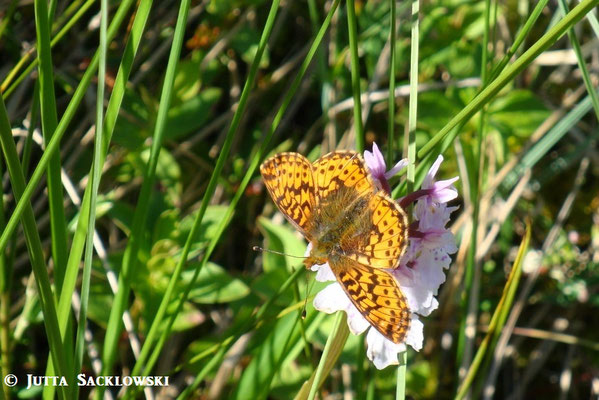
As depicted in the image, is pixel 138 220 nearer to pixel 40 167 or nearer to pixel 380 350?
pixel 40 167

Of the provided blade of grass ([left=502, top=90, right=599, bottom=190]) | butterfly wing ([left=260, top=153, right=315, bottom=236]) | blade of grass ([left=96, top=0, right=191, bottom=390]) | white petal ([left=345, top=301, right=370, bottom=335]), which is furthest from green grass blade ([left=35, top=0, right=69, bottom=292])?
blade of grass ([left=502, top=90, right=599, bottom=190])

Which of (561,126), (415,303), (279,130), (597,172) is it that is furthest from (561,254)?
(415,303)

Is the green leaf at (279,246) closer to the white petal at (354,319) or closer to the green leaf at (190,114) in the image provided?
the green leaf at (190,114)

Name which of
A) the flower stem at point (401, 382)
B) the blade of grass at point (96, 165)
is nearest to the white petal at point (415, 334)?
the flower stem at point (401, 382)

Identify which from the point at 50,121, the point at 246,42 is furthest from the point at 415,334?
the point at 246,42

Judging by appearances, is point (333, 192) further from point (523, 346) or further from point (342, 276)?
point (523, 346)
